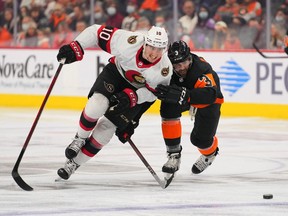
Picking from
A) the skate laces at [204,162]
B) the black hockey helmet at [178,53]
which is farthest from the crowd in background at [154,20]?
the black hockey helmet at [178,53]

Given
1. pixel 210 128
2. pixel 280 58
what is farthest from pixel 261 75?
pixel 210 128

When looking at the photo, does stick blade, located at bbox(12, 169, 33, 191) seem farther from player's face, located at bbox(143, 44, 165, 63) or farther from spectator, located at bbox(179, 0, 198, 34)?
spectator, located at bbox(179, 0, 198, 34)

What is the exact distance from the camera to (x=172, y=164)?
23.2ft

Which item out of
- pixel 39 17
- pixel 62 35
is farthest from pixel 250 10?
pixel 39 17

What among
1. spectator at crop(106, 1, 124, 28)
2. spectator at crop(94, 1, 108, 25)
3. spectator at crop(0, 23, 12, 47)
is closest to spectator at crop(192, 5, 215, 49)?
spectator at crop(106, 1, 124, 28)

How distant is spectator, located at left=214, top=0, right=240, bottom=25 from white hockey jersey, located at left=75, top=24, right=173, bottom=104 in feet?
18.3

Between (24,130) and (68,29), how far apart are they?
3498 millimetres

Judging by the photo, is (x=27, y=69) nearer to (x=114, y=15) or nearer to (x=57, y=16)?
(x=57, y=16)

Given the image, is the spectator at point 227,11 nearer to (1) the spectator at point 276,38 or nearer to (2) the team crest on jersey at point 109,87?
(1) the spectator at point 276,38

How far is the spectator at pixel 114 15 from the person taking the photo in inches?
537

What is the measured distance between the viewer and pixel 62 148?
30.8 feet

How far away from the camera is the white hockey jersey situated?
675 cm

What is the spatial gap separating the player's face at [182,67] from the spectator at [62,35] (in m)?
7.19

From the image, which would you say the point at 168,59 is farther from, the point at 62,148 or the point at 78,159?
the point at 62,148
